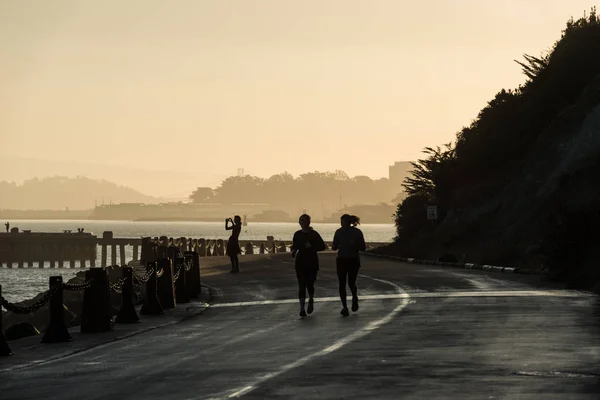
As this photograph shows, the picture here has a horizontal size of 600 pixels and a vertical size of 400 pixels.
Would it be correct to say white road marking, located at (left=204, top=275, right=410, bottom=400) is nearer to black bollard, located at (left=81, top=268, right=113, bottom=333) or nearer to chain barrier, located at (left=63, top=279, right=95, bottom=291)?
black bollard, located at (left=81, top=268, right=113, bottom=333)

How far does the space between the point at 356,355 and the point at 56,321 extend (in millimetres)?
5917

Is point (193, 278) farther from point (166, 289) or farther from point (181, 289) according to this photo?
point (166, 289)

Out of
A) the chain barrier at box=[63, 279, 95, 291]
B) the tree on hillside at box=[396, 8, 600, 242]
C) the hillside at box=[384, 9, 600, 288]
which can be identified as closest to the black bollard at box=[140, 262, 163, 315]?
the chain barrier at box=[63, 279, 95, 291]

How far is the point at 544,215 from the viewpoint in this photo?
159 ft

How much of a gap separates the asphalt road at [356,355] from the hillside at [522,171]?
42.4ft

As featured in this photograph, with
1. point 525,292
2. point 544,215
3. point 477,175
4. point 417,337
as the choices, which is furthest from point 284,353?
point 477,175

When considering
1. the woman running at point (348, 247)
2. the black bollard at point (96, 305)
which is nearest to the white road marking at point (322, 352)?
the woman running at point (348, 247)

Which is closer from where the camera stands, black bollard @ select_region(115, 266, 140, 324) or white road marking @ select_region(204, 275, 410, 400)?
white road marking @ select_region(204, 275, 410, 400)

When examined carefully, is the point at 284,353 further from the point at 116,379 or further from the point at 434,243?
the point at 434,243

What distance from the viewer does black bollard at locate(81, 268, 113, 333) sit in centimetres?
2086

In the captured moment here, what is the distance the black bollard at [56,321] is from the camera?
758 inches

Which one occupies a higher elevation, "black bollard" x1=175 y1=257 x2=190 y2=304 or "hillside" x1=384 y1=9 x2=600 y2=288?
"hillside" x1=384 y1=9 x2=600 y2=288

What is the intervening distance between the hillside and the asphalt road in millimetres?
12917

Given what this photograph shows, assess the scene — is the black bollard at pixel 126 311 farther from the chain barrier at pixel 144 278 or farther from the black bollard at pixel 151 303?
the black bollard at pixel 151 303
